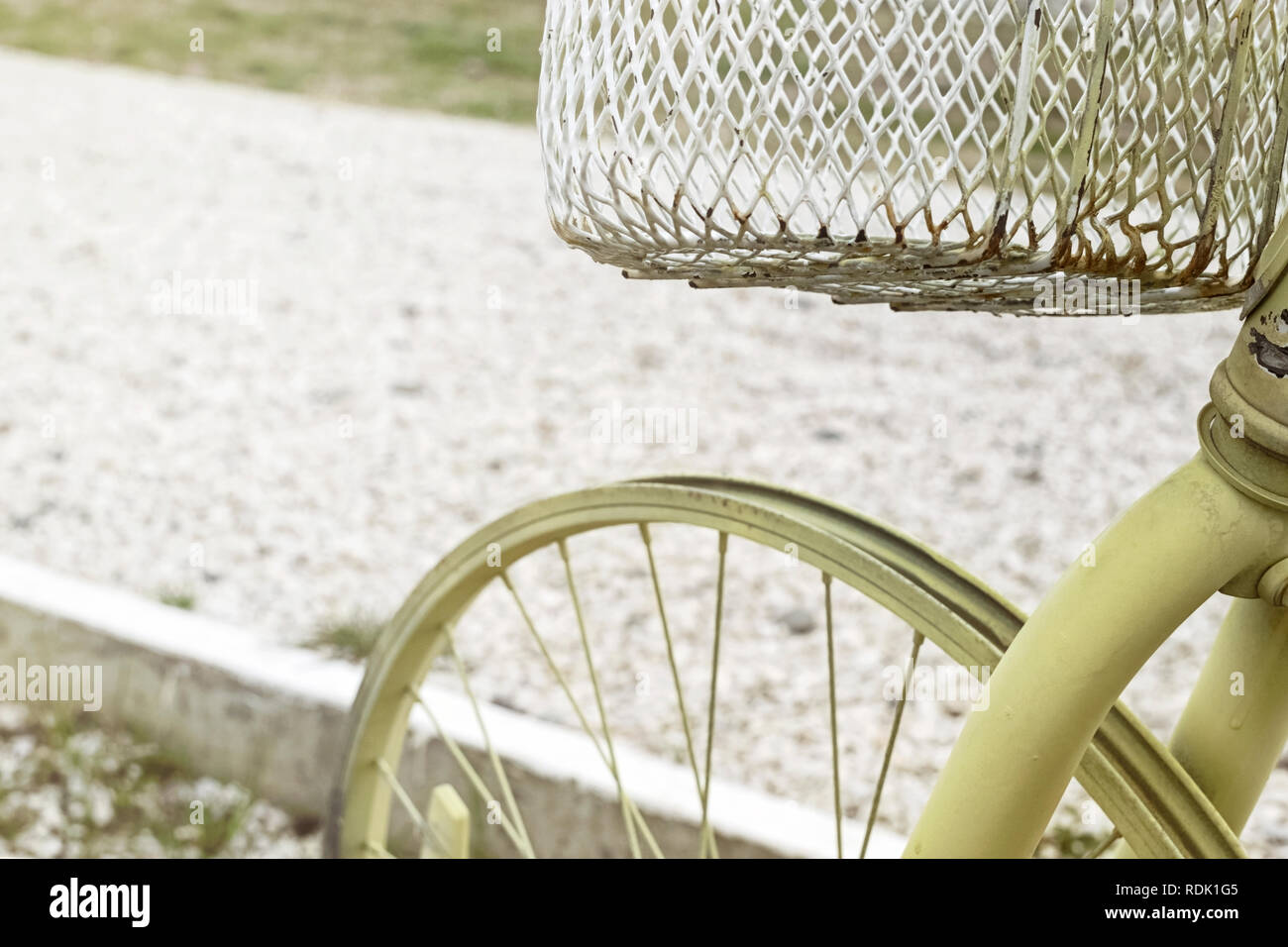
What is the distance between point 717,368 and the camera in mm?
3678

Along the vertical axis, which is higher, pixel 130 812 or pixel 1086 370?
pixel 1086 370

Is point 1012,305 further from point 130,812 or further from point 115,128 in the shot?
point 115,128

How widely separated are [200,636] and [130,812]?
11.0 inches

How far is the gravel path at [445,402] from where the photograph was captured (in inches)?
102

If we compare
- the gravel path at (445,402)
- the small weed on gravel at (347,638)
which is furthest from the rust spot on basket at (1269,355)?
the small weed on gravel at (347,638)

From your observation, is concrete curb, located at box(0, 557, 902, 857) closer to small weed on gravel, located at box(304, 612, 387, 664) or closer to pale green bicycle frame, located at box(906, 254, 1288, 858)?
small weed on gravel, located at box(304, 612, 387, 664)

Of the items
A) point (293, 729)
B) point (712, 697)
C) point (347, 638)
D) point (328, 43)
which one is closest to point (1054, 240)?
point (712, 697)

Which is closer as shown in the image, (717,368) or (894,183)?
(894,183)

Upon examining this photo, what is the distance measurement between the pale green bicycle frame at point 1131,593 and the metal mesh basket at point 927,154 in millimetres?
A: 63

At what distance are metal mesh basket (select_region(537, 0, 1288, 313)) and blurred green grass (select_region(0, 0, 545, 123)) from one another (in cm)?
735

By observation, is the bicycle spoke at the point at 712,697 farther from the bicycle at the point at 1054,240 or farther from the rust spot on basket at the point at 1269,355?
the rust spot on basket at the point at 1269,355
